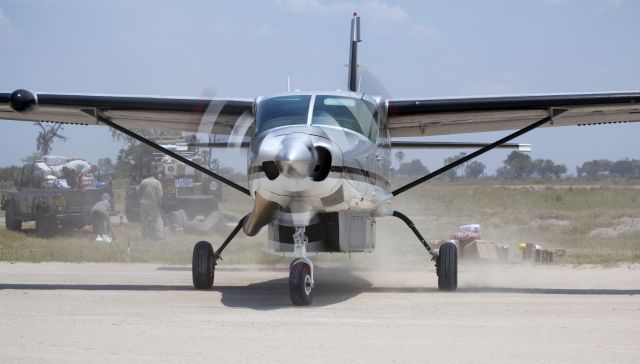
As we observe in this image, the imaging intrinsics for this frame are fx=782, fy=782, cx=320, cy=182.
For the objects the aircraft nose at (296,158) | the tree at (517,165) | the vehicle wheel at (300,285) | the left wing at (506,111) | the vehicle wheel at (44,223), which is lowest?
the vehicle wheel at (300,285)

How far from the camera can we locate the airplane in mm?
10773

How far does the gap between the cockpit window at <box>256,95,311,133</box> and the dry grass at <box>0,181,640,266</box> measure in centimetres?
866

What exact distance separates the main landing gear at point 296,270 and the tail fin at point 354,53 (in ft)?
16.9

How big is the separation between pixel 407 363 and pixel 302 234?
518 cm

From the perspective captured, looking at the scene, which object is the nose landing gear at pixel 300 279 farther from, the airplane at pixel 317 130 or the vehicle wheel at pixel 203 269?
the vehicle wheel at pixel 203 269

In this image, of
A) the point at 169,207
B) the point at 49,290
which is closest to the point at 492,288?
the point at 49,290

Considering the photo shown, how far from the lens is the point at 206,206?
33.6m

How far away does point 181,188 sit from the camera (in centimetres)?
3375

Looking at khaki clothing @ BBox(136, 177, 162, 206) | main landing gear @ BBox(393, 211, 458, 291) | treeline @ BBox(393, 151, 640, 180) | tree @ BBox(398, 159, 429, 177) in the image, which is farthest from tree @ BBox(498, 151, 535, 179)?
main landing gear @ BBox(393, 211, 458, 291)

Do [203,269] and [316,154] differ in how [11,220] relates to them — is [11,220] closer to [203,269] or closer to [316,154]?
[203,269]

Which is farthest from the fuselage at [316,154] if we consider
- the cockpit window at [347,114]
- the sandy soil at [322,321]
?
the sandy soil at [322,321]

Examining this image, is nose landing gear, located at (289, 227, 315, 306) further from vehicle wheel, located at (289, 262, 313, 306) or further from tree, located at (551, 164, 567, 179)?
tree, located at (551, 164, 567, 179)

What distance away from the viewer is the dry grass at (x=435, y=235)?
21.1 meters

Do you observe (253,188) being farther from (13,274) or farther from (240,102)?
(13,274)
